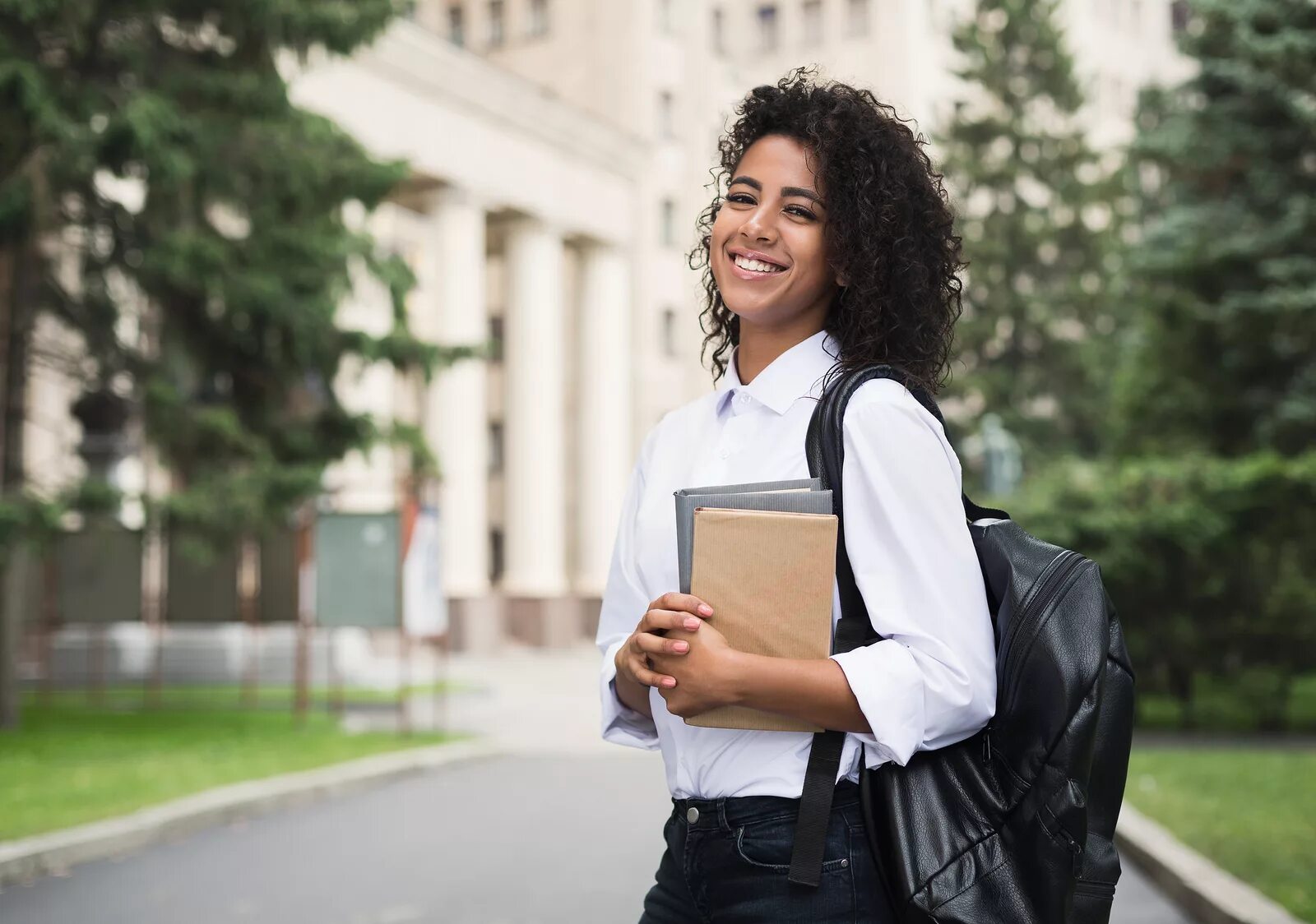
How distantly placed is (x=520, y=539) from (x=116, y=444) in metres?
22.4

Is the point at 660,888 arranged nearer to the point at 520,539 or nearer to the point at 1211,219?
the point at 1211,219

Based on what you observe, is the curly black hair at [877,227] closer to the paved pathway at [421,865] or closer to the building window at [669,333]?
the paved pathway at [421,865]

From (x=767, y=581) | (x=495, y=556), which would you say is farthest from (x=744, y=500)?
(x=495, y=556)

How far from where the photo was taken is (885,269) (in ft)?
8.73

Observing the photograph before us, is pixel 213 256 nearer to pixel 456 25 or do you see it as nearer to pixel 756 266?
pixel 756 266

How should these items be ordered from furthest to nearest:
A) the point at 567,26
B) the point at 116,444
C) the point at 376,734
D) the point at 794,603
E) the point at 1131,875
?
the point at 567,26 < the point at 116,444 < the point at 376,734 < the point at 1131,875 < the point at 794,603

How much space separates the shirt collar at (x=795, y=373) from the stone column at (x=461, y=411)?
38.5 m

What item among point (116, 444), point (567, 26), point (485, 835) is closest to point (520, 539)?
point (567, 26)

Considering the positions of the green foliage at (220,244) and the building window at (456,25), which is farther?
the building window at (456,25)

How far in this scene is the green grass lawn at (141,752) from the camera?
11.4 m

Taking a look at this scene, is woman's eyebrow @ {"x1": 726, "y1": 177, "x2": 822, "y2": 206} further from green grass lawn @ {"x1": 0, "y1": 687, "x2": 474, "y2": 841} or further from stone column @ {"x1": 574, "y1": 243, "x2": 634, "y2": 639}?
stone column @ {"x1": 574, "y1": 243, "x2": 634, "y2": 639}

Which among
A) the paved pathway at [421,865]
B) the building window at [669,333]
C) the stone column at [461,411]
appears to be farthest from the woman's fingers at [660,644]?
the building window at [669,333]

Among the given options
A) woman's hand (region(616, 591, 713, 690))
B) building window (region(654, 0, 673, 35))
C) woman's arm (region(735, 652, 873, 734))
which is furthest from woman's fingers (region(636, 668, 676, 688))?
building window (region(654, 0, 673, 35))

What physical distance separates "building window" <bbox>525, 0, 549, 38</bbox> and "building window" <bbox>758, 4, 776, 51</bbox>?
1613 cm
